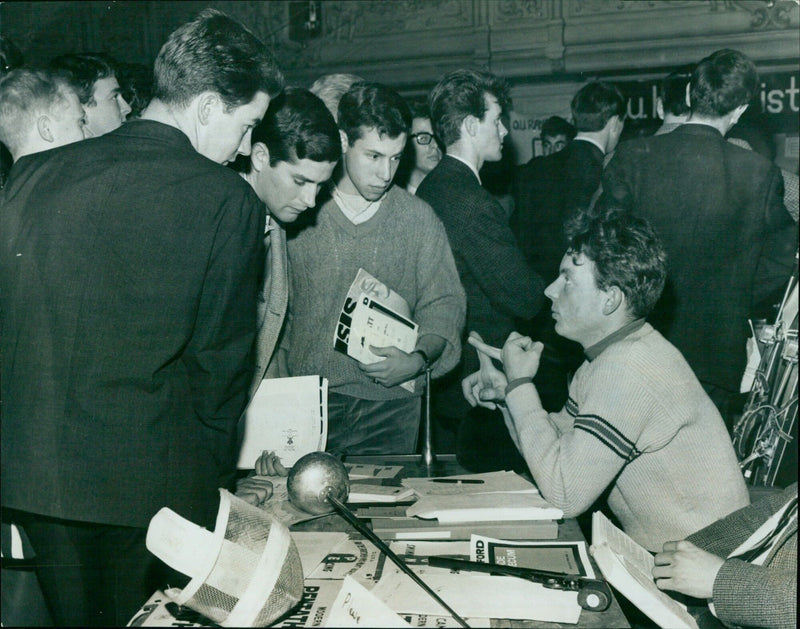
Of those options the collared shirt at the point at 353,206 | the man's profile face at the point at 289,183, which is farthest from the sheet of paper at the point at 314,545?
the collared shirt at the point at 353,206

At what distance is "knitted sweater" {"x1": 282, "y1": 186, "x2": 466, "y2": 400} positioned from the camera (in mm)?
2643

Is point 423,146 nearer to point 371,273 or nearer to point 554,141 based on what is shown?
point 371,273

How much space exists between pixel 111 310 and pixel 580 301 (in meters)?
1.18

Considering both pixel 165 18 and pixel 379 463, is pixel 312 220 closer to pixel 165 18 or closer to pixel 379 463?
pixel 379 463

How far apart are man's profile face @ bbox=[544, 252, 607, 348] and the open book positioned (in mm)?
582

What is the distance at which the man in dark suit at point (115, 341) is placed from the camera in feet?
4.91

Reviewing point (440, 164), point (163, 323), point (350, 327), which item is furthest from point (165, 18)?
point (163, 323)

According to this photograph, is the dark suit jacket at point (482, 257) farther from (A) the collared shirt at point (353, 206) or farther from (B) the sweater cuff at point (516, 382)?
(B) the sweater cuff at point (516, 382)

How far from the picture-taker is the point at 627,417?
1.81 meters

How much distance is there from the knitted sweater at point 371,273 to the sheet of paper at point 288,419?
492mm

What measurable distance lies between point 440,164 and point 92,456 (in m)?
1.92

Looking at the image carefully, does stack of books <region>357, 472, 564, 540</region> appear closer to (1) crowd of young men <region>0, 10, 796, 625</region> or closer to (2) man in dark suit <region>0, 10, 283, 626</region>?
(1) crowd of young men <region>0, 10, 796, 625</region>

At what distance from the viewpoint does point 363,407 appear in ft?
8.73

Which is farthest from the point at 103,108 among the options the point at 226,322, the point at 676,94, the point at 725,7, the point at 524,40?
the point at 725,7
